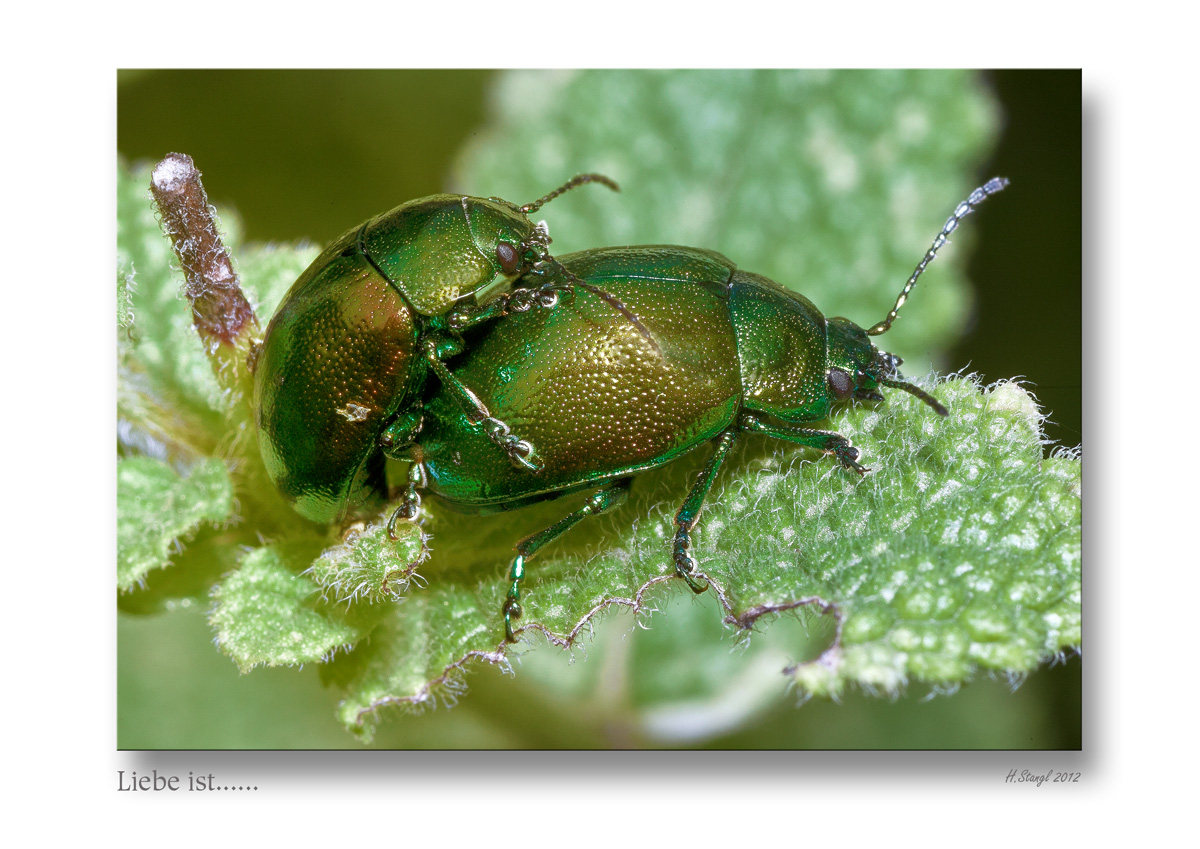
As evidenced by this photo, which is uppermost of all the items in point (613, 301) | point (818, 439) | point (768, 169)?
point (768, 169)

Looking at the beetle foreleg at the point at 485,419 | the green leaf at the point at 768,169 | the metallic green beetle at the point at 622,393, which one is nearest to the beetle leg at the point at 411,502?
the metallic green beetle at the point at 622,393

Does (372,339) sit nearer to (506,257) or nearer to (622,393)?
(506,257)

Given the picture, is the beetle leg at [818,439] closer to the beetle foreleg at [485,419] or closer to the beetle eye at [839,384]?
the beetle eye at [839,384]

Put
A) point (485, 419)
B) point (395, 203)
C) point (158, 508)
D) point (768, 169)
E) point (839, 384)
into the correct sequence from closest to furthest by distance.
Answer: point (485, 419)
point (839, 384)
point (158, 508)
point (395, 203)
point (768, 169)

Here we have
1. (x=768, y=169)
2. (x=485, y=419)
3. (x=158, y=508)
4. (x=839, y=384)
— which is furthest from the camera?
(x=768, y=169)

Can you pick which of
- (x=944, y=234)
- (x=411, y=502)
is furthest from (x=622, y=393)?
(x=944, y=234)

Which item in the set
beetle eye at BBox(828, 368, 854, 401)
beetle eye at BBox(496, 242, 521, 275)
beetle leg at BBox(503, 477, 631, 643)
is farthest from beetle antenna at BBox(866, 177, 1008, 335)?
beetle eye at BBox(496, 242, 521, 275)
